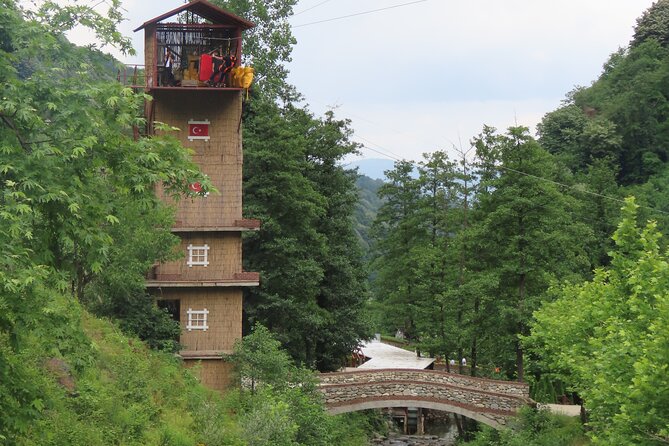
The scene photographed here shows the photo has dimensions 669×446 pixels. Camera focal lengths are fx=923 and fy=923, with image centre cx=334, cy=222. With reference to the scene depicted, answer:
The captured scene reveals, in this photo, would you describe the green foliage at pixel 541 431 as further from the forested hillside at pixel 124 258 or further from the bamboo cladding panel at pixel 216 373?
the bamboo cladding panel at pixel 216 373

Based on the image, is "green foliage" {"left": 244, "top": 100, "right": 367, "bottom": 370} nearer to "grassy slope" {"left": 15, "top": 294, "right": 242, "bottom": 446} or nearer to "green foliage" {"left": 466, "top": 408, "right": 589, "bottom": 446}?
"green foliage" {"left": 466, "top": 408, "right": 589, "bottom": 446}

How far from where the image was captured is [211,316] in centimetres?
3238

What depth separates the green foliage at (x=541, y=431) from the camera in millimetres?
31906

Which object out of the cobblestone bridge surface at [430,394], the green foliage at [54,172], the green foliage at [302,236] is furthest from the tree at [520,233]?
the green foliage at [54,172]

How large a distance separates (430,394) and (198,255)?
10.4 m

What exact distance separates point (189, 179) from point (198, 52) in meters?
20.2

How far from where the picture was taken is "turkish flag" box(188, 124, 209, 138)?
32406mm

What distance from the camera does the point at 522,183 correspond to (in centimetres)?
3681

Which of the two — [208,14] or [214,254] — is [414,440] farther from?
[208,14]

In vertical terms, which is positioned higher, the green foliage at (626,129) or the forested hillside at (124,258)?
the green foliage at (626,129)

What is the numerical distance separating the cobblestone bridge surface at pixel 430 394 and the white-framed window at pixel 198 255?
268 inches

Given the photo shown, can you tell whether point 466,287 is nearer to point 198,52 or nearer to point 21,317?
point 198,52

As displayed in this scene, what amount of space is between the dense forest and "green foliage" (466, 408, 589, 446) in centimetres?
11

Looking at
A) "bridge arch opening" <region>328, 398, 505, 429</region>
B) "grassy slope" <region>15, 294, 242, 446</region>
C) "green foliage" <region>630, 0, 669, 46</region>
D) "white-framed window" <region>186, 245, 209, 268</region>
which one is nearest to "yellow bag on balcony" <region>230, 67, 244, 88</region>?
"white-framed window" <region>186, 245, 209, 268</region>
